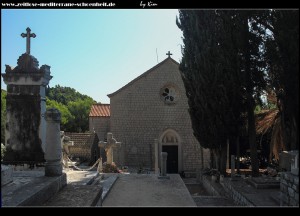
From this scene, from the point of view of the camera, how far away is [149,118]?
23625 mm

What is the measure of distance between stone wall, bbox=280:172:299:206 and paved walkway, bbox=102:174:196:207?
264 cm

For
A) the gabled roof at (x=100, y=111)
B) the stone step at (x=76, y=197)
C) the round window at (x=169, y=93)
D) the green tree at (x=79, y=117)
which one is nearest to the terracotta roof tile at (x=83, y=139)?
the gabled roof at (x=100, y=111)

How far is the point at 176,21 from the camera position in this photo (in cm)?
1548

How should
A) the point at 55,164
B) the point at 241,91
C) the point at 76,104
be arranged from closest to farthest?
the point at 55,164, the point at 241,91, the point at 76,104

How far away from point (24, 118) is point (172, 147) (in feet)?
50.2

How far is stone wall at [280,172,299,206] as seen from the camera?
5457 mm

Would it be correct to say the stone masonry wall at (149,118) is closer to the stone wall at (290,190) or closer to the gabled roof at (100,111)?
the gabled roof at (100,111)

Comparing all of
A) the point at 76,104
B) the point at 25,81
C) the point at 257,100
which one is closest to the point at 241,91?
the point at 257,100

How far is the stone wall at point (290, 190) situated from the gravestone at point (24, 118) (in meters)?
6.19

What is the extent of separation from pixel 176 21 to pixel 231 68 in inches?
160

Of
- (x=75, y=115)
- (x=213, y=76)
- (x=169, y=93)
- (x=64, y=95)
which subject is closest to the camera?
(x=213, y=76)

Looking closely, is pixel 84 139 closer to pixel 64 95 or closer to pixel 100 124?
pixel 100 124

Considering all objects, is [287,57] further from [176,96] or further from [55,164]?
[176,96]

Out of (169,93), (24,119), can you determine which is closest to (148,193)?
(24,119)
